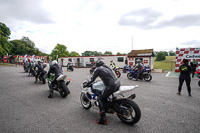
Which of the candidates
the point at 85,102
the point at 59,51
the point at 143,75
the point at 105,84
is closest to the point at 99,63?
the point at 105,84

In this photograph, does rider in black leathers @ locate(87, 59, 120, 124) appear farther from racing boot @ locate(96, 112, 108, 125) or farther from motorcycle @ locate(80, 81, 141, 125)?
motorcycle @ locate(80, 81, 141, 125)

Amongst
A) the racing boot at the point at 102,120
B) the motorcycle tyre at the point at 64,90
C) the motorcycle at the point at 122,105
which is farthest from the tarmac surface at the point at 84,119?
the motorcycle tyre at the point at 64,90

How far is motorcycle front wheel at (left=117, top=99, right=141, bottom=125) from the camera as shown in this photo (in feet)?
7.39

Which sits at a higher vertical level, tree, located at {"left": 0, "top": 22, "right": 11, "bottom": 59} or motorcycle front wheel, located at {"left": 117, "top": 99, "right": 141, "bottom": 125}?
tree, located at {"left": 0, "top": 22, "right": 11, "bottom": 59}

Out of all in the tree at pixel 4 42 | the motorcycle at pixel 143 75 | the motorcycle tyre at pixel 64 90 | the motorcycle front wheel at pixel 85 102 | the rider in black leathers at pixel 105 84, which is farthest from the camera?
the tree at pixel 4 42

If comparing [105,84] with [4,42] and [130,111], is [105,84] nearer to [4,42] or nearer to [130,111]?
[130,111]

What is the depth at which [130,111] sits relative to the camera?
238cm

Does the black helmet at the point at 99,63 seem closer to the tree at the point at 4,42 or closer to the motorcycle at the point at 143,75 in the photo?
the motorcycle at the point at 143,75

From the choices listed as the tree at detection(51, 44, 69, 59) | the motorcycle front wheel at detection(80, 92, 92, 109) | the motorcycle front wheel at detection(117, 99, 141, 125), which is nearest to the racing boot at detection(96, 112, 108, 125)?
the motorcycle front wheel at detection(117, 99, 141, 125)

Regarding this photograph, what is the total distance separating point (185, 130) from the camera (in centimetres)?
224

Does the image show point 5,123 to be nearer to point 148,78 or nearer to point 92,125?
point 92,125

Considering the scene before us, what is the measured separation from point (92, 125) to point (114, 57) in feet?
58.1

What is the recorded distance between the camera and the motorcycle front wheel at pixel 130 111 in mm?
2252

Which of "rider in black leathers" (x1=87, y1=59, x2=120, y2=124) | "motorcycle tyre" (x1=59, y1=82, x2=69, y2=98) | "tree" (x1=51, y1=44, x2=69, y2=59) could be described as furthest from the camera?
"tree" (x1=51, y1=44, x2=69, y2=59)
